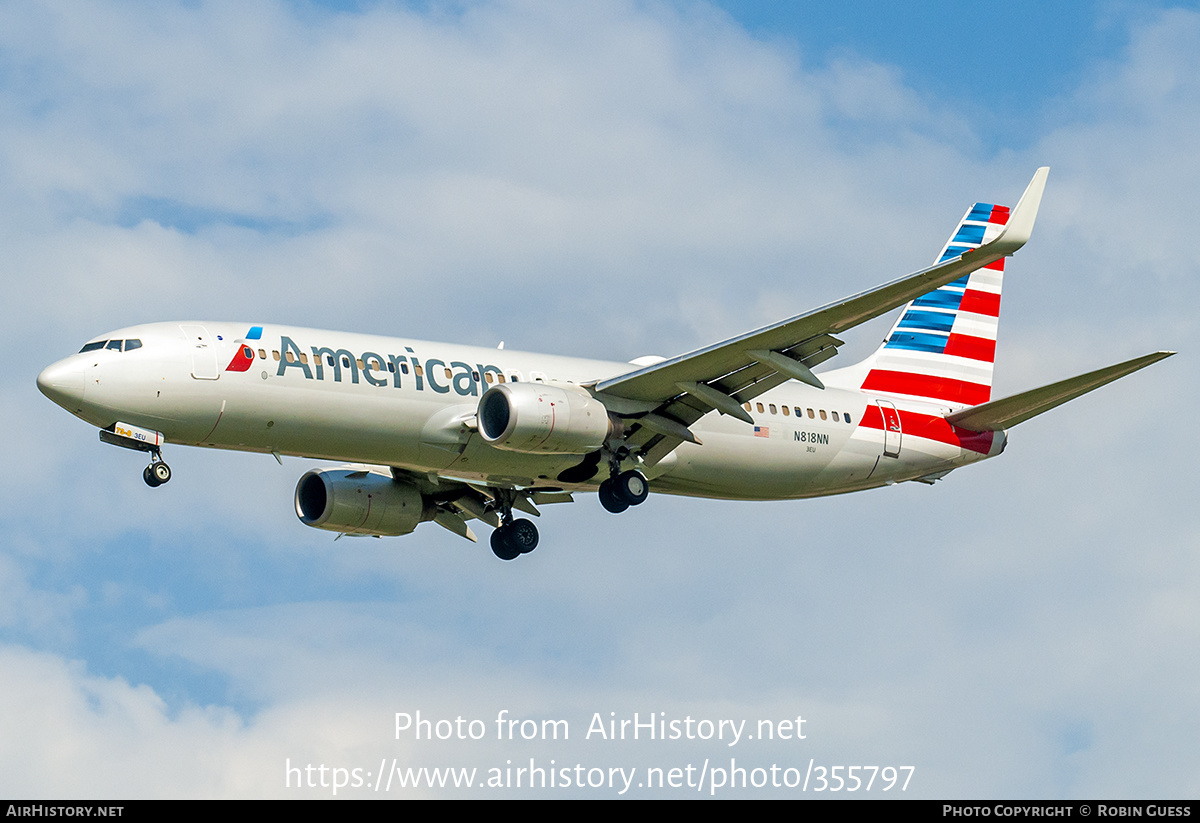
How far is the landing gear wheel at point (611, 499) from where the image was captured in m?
38.0

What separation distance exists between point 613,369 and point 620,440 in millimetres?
2284

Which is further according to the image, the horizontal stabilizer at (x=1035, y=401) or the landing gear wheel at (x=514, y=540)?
the landing gear wheel at (x=514, y=540)

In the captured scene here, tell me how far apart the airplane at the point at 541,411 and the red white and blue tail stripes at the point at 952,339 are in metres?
0.10

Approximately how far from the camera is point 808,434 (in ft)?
135

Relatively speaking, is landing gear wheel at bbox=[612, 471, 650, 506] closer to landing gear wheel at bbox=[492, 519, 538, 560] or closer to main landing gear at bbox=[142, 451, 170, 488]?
landing gear wheel at bbox=[492, 519, 538, 560]

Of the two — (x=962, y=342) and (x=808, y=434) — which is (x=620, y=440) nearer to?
(x=808, y=434)

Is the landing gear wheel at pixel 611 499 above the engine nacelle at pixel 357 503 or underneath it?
underneath

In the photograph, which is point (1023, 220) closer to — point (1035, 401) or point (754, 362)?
point (754, 362)

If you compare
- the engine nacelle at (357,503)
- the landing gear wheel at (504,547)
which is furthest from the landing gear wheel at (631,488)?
the engine nacelle at (357,503)

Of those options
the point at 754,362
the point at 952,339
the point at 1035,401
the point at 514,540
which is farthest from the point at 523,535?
the point at 952,339

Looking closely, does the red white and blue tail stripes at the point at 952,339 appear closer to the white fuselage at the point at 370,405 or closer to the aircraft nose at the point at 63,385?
the white fuselage at the point at 370,405

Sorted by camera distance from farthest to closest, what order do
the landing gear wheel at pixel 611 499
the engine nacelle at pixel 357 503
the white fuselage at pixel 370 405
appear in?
the engine nacelle at pixel 357 503
the landing gear wheel at pixel 611 499
the white fuselage at pixel 370 405

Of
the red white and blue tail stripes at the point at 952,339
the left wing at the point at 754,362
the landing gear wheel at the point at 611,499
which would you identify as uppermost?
the red white and blue tail stripes at the point at 952,339
